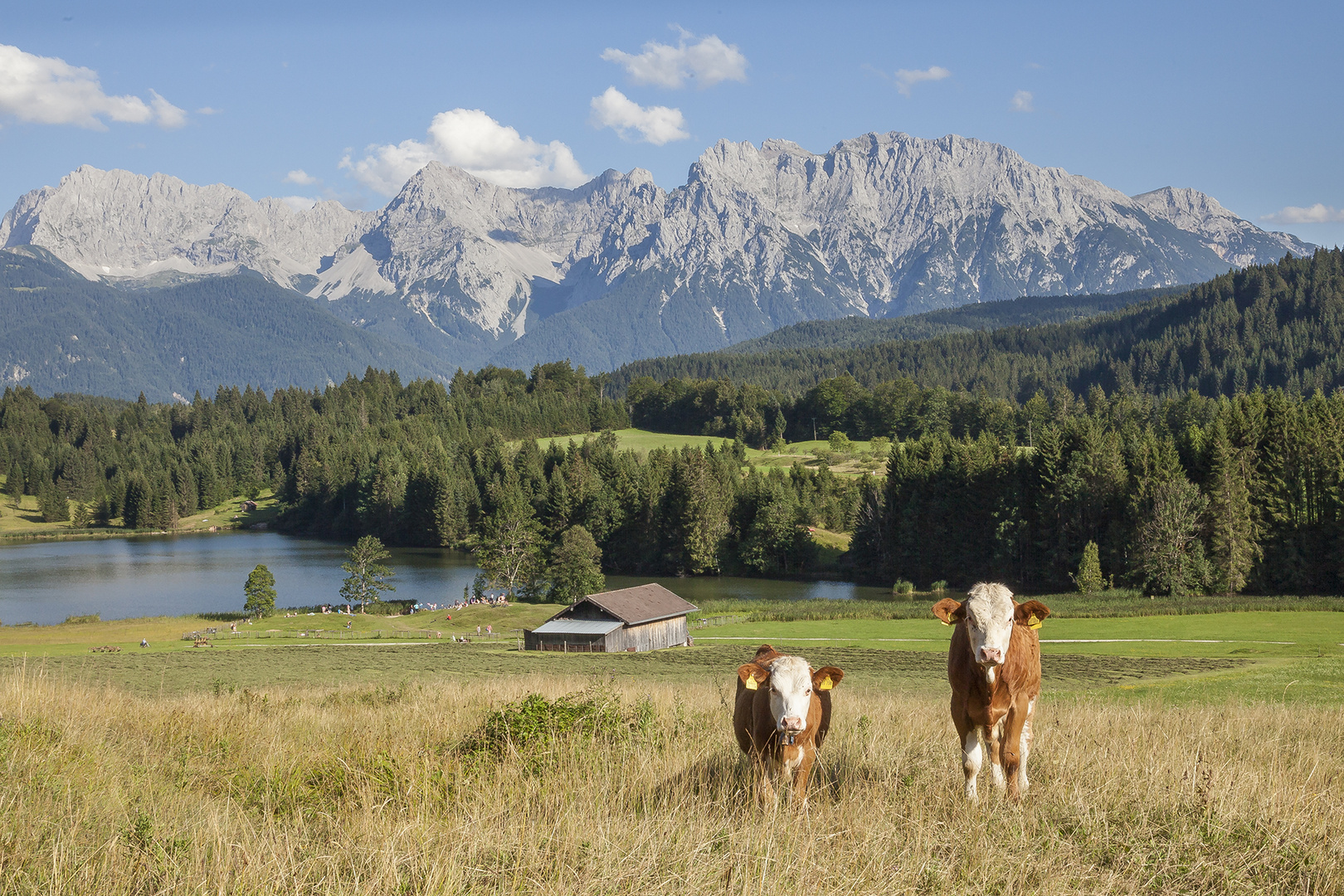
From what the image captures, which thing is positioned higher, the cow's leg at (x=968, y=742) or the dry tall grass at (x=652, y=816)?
the cow's leg at (x=968, y=742)

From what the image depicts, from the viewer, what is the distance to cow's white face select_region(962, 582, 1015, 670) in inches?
279

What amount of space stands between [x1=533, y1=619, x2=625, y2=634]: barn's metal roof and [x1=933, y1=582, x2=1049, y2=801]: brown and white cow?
41337 millimetres

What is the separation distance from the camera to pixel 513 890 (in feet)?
18.4

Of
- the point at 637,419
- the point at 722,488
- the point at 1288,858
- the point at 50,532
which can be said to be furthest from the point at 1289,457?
the point at 50,532

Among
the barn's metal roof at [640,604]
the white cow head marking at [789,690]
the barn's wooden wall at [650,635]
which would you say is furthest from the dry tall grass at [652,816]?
the barn's metal roof at [640,604]

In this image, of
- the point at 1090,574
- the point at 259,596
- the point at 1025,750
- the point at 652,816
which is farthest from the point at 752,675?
the point at 259,596

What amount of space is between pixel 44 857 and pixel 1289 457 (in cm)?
7616

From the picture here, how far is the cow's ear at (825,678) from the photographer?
328 inches

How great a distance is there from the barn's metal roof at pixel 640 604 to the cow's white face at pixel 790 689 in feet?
135

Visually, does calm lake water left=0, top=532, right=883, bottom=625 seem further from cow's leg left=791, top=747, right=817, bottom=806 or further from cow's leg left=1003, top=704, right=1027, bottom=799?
cow's leg left=1003, top=704, right=1027, bottom=799

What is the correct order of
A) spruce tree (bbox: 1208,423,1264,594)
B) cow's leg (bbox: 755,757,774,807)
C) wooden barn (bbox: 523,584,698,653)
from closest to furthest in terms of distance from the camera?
cow's leg (bbox: 755,757,774,807), wooden barn (bbox: 523,584,698,653), spruce tree (bbox: 1208,423,1264,594)

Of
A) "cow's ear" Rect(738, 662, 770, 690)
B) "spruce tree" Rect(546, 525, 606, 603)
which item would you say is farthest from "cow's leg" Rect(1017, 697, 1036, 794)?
"spruce tree" Rect(546, 525, 606, 603)

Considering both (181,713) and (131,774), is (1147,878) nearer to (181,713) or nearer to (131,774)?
(131,774)

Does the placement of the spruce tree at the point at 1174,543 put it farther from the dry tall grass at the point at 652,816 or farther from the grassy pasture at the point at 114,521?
the grassy pasture at the point at 114,521
